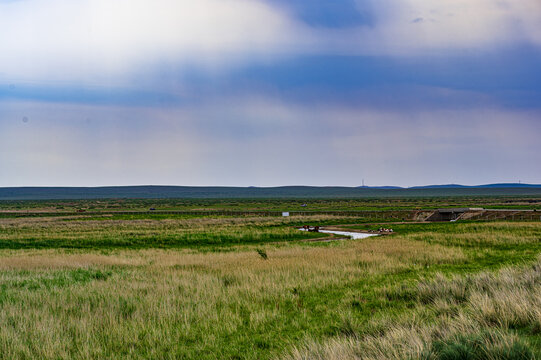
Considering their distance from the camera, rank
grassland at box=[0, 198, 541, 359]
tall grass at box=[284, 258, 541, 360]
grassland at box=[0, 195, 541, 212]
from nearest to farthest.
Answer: tall grass at box=[284, 258, 541, 360] → grassland at box=[0, 198, 541, 359] → grassland at box=[0, 195, 541, 212]

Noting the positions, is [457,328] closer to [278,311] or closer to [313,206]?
[278,311]

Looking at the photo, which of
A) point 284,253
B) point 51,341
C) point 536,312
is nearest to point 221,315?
point 51,341

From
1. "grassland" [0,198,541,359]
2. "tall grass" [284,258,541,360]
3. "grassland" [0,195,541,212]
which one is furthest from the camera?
"grassland" [0,195,541,212]

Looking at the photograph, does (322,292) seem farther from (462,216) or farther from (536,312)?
(462,216)

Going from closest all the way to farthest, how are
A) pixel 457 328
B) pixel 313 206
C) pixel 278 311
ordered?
pixel 457 328 < pixel 278 311 < pixel 313 206

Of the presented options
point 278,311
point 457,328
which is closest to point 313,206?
Result: point 278,311

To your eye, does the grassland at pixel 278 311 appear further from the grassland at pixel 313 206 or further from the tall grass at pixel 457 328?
the grassland at pixel 313 206

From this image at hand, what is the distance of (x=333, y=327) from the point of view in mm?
9062

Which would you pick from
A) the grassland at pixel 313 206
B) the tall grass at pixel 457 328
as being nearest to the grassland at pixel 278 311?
the tall grass at pixel 457 328

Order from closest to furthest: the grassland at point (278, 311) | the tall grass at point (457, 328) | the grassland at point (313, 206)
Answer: the tall grass at point (457, 328), the grassland at point (278, 311), the grassland at point (313, 206)

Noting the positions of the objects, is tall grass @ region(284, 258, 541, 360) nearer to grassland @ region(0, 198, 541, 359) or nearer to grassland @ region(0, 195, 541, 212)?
grassland @ region(0, 198, 541, 359)

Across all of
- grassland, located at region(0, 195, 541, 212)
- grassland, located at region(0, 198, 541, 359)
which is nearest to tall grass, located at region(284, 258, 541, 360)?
grassland, located at region(0, 198, 541, 359)

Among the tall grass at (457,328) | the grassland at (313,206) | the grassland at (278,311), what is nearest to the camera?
the tall grass at (457,328)

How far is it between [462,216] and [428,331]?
190 ft
